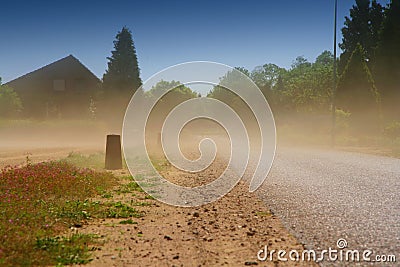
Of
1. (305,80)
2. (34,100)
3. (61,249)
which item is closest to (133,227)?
Answer: (61,249)

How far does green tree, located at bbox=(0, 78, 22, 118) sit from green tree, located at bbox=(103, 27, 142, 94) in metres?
10.0

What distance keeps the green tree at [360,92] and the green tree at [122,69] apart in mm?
24355

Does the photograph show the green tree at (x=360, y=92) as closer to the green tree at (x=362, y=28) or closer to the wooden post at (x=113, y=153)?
the green tree at (x=362, y=28)

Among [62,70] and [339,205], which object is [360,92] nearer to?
[339,205]

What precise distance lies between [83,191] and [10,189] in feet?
4.86

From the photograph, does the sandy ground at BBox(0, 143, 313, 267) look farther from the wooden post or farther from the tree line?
the tree line

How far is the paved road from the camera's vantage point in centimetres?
570

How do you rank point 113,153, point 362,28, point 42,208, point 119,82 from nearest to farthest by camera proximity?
1. point 42,208
2. point 113,153
3. point 119,82
4. point 362,28

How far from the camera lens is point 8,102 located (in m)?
48.3

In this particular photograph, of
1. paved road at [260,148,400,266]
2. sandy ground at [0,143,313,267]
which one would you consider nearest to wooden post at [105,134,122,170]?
paved road at [260,148,400,266]

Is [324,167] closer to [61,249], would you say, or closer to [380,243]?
[380,243]

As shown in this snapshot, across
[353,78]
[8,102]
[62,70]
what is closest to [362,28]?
[353,78]

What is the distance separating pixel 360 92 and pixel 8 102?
36.7 metres

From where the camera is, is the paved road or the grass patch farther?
the paved road
